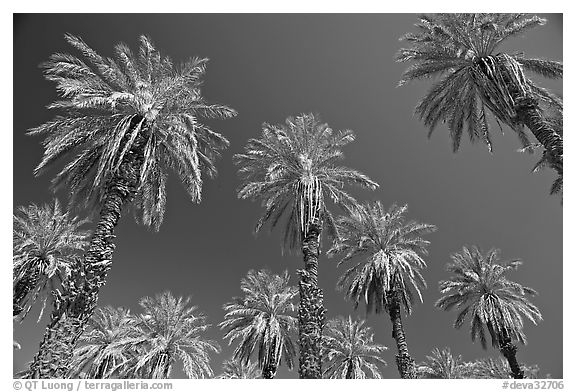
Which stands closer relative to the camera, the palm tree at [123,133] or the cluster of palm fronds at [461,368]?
the palm tree at [123,133]

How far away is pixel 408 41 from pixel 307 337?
13.7 meters

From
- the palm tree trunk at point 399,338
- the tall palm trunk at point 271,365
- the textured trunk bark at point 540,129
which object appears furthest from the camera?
the tall palm trunk at point 271,365

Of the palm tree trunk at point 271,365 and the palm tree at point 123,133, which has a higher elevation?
the palm tree at point 123,133

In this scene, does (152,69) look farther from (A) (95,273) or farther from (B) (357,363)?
(B) (357,363)

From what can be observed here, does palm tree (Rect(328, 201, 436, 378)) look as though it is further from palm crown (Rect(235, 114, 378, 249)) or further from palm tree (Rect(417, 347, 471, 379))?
palm tree (Rect(417, 347, 471, 379))

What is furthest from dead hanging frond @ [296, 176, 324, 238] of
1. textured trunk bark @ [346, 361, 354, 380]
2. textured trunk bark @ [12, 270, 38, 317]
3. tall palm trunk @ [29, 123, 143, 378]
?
textured trunk bark @ [346, 361, 354, 380]

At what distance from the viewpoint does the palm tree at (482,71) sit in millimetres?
14743

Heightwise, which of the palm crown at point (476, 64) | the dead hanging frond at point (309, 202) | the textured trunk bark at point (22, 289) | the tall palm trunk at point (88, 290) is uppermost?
the palm crown at point (476, 64)

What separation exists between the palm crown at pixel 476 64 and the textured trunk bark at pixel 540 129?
27 cm

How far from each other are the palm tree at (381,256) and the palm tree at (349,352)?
311 inches

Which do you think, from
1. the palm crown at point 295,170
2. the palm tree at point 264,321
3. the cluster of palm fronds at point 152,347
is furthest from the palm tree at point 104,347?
the palm crown at point 295,170

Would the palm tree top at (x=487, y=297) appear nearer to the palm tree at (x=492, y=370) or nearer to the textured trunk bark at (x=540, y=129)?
the palm tree at (x=492, y=370)

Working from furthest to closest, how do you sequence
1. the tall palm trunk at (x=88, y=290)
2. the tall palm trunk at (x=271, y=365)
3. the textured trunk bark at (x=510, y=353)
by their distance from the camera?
the tall palm trunk at (x=271, y=365), the textured trunk bark at (x=510, y=353), the tall palm trunk at (x=88, y=290)

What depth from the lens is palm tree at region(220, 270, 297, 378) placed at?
2819 cm
